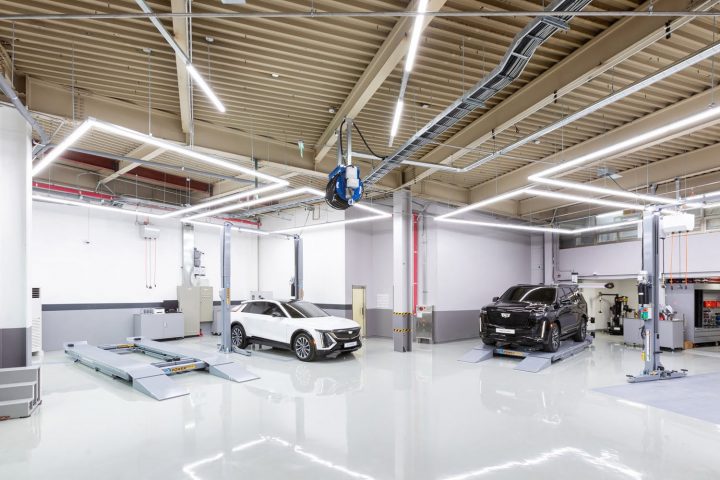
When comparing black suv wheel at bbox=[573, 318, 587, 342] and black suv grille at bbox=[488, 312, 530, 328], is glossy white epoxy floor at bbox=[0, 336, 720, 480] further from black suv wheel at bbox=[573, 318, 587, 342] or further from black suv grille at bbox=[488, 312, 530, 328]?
black suv wheel at bbox=[573, 318, 587, 342]

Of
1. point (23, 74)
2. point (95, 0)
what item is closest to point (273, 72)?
point (95, 0)

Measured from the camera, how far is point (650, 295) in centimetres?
719

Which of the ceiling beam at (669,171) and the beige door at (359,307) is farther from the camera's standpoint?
the beige door at (359,307)

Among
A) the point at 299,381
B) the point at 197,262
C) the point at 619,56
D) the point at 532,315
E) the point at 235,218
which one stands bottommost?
the point at 299,381

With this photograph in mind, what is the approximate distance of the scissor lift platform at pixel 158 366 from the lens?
6296 millimetres

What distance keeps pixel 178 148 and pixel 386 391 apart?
14.7ft

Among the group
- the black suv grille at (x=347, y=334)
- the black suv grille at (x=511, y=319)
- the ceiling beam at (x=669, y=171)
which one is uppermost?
the ceiling beam at (x=669, y=171)

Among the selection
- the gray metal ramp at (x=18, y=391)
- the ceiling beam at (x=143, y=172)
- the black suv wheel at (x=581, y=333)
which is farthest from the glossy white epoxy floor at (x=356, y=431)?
the ceiling beam at (x=143, y=172)

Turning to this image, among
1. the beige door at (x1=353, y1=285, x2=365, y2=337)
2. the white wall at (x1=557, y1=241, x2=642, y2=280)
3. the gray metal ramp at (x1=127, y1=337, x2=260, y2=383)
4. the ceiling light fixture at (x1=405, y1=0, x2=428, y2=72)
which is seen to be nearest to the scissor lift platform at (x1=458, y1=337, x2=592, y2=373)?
the white wall at (x1=557, y1=241, x2=642, y2=280)

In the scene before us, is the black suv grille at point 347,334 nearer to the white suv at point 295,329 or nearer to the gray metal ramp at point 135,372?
the white suv at point 295,329

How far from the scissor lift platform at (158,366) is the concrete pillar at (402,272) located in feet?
13.2

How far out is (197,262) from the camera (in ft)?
42.8

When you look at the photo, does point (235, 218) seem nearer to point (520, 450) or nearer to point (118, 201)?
point (118, 201)

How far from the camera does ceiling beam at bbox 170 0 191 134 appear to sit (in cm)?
388
